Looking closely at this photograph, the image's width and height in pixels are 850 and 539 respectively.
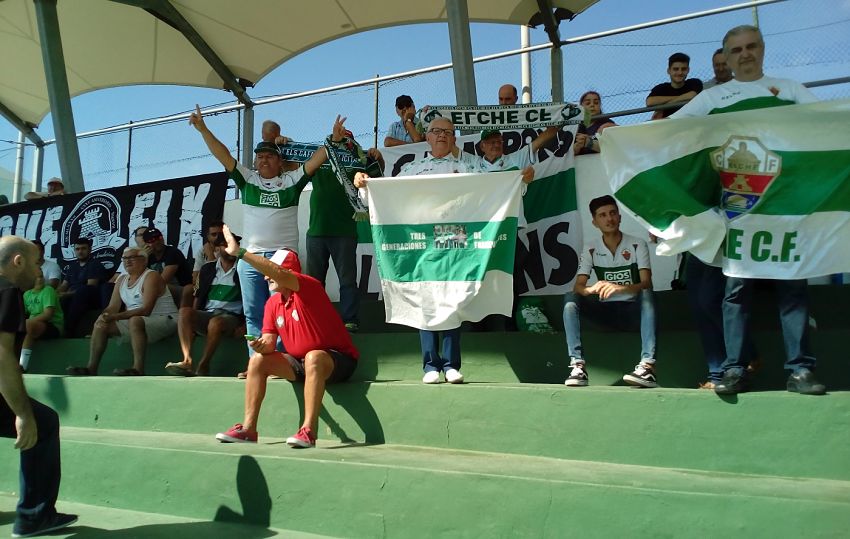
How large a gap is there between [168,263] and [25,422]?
3720mm

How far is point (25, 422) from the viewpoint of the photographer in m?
3.64

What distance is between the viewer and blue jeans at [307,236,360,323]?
19.1ft

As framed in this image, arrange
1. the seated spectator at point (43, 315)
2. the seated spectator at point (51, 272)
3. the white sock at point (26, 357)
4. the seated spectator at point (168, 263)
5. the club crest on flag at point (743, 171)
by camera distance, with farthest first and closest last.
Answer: the seated spectator at point (51, 272)
the seated spectator at point (43, 315)
the white sock at point (26, 357)
the seated spectator at point (168, 263)
the club crest on flag at point (743, 171)

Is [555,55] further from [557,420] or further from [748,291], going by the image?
[557,420]

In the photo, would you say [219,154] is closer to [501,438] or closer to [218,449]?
[218,449]

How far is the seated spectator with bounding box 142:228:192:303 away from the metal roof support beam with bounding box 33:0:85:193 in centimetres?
291

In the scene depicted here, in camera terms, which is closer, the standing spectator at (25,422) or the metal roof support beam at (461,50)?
the standing spectator at (25,422)

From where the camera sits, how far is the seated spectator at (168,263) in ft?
23.2

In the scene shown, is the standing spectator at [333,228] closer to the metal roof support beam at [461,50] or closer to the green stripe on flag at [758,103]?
the metal roof support beam at [461,50]

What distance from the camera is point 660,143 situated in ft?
13.7

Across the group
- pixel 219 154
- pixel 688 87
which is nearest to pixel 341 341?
pixel 219 154

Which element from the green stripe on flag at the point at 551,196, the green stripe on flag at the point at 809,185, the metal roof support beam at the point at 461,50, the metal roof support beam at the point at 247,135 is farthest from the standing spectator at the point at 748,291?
the metal roof support beam at the point at 247,135

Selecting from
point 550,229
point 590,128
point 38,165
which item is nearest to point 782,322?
point 550,229

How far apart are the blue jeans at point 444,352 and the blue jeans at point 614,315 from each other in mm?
723
